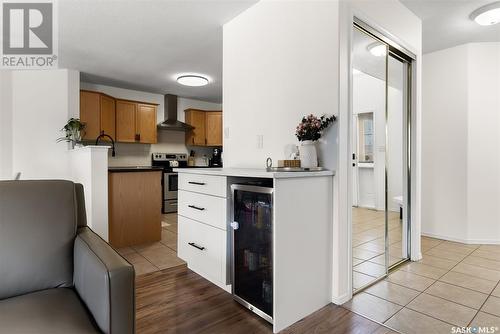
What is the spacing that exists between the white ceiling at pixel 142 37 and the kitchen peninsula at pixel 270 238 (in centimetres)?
160

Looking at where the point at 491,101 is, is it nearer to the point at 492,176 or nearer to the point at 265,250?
the point at 492,176

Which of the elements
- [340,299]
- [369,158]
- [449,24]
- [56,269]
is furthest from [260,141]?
[449,24]

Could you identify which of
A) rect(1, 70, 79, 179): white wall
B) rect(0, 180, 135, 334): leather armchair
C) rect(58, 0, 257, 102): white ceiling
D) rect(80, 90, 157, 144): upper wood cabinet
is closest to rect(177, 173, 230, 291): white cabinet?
rect(0, 180, 135, 334): leather armchair

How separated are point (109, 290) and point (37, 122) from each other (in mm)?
4248

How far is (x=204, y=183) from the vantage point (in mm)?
2148

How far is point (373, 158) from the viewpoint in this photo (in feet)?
8.61

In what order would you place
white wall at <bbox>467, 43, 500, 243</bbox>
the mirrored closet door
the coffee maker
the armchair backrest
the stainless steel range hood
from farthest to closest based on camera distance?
the coffee maker, the stainless steel range hood, white wall at <bbox>467, 43, 500, 243</bbox>, the mirrored closet door, the armchair backrest

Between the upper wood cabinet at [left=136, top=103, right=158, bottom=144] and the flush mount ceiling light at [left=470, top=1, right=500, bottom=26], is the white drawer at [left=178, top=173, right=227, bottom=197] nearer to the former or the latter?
the flush mount ceiling light at [left=470, top=1, right=500, bottom=26]

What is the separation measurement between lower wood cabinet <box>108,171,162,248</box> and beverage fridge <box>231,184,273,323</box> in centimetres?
191

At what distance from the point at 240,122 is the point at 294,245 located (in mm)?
1381

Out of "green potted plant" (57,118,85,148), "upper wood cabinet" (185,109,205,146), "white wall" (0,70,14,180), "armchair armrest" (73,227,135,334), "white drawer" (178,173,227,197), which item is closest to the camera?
"armchair armrest" (73,227,135,334)

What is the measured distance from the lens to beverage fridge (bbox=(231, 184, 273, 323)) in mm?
1671

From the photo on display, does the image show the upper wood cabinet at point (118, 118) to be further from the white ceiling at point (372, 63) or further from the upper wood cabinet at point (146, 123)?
the white ceiling at point (372, 63)

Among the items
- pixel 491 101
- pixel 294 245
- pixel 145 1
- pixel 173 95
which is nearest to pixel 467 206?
pixel 491 101
